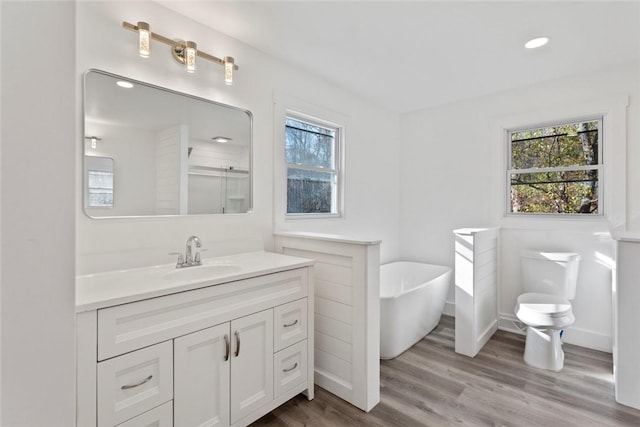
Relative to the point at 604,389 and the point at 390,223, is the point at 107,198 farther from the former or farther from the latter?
the point at 604,389

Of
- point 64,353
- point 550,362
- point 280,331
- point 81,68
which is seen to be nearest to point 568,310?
point 550,362

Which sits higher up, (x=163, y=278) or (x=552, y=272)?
(x=163, y=278)

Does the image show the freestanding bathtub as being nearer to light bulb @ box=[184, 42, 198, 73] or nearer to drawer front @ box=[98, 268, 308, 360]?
drawer front @ box=[98, 268, 308, 360]

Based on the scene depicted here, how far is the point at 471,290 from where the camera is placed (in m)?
2.57

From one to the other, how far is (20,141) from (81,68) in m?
1.70

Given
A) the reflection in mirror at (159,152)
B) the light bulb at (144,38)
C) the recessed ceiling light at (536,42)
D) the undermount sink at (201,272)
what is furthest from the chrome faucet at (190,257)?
the recessed ceiling light at (536,42)

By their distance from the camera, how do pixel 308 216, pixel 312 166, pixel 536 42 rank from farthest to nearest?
pixel 312 166, pixel 308 216, pixel 536 42

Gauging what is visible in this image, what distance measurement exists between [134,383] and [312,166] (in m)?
2.15

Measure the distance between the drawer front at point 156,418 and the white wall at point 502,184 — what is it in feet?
10.1

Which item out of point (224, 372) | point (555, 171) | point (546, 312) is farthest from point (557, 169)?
point (224, 372)

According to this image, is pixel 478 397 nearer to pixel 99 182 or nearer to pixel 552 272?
pixel 552 272

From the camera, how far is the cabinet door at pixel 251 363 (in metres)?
1.54

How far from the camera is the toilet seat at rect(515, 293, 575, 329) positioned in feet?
7.39

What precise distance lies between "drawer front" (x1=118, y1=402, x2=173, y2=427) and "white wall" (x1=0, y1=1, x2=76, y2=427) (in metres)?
1.14
